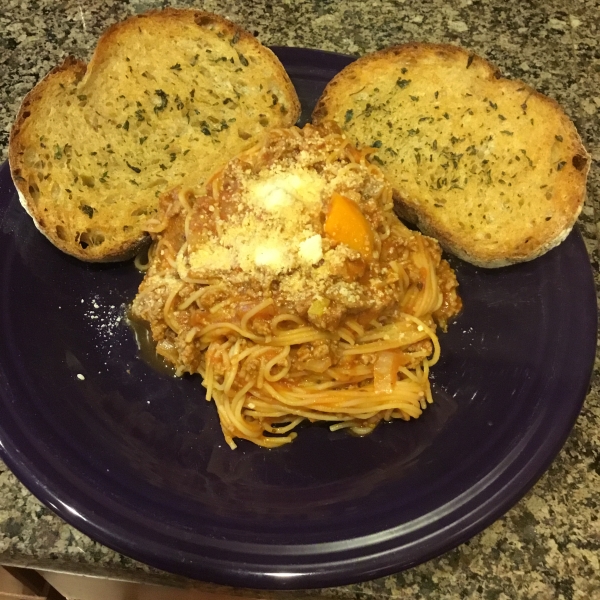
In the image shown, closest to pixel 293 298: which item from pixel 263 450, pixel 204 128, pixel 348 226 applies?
pixel 348 226

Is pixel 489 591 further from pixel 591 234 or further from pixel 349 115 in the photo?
pixel 349 115

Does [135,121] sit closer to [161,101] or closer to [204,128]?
[161,101]

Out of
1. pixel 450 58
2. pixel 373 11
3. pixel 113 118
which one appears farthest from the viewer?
pixel 373 11

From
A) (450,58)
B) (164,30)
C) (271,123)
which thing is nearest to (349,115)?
(271,123)

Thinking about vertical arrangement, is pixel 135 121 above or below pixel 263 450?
above

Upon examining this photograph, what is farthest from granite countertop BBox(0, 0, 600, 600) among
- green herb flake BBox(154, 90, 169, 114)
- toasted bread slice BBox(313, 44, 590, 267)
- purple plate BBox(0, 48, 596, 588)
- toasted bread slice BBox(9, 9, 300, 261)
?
green herb flake BBox(154, 90, 169, 114)
